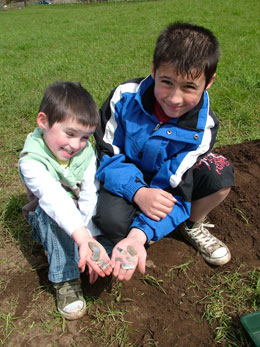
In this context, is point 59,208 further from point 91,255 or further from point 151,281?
point 151,281

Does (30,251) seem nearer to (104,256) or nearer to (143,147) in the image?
(104,256)

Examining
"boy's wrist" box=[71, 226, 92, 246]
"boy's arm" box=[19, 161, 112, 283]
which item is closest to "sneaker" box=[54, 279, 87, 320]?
"boy's arm" box=[19, 161, 112, 283]

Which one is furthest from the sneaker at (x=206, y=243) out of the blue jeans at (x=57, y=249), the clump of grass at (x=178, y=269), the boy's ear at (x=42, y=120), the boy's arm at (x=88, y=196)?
the boy's ear at (x=42, y=120)

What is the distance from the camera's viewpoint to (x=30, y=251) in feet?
7.11

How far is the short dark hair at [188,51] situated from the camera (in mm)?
1739

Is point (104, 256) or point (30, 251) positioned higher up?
point (104, 256)

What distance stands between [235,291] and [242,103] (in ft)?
8.53

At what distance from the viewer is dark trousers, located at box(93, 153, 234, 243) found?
2004 millimetres

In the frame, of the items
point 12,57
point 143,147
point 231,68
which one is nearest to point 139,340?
point 143,147

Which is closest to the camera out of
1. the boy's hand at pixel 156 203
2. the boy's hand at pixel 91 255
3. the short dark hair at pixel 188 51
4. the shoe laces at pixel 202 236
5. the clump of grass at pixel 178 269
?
the boy's hand at pixel 91 255

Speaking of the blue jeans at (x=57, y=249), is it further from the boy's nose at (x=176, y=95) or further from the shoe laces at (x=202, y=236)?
the boy's nose at (x=176, y=95)

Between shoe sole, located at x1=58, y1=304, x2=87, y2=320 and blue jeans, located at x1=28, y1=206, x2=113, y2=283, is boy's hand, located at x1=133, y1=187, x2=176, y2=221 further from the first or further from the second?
shoe sole, located at x1=58, y1=304, x2=87, y2=320

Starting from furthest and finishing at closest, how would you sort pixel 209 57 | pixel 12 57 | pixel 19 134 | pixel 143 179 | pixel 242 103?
pixel 12 57 < pixel 242 103 < pixel 19 134 < pixel 143 179 < pixel 209 57

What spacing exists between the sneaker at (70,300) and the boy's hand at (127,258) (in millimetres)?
296
